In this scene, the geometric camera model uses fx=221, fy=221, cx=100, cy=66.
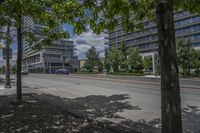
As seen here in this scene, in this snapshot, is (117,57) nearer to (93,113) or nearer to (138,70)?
(138,70)

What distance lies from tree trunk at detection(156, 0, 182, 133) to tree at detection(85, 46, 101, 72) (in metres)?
73.9

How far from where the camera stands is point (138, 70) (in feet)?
199

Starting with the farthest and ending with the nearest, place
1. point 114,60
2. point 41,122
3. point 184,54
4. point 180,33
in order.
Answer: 1. point 180,33
2. point 114,60
3. point 184,54
4. point 41,122

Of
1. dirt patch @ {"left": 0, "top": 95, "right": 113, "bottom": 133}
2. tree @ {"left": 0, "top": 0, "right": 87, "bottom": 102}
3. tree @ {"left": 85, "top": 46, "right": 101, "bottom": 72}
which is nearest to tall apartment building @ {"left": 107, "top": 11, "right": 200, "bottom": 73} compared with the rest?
tree @ {"left": 85, "top": 46, "right": 101, "bottom": 72}

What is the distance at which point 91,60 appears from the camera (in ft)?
254

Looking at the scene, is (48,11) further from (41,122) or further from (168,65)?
(168,65)

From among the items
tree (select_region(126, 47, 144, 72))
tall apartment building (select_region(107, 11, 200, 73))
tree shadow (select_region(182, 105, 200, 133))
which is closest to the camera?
tree shadow (select_region(182, 105, 200, 133))

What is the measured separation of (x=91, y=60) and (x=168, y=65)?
2917 inches

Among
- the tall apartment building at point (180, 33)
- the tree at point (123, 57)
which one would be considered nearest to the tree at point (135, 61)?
the tree at point (123, 57)

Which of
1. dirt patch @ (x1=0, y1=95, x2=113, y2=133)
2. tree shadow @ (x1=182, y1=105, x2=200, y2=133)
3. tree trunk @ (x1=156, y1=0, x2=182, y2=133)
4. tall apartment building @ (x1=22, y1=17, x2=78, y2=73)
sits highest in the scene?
tall apartment building @ (x1=22, y1=17, x2=78, y2=73)

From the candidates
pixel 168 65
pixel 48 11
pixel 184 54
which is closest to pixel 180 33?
pixel 184 54

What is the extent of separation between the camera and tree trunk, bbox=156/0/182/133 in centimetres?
348

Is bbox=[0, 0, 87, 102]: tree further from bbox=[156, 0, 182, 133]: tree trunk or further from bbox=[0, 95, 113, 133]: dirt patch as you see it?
bbox=[156, 0, 182, 133]: tree trunk

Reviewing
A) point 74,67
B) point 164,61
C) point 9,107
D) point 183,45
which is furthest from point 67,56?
point 164,61
